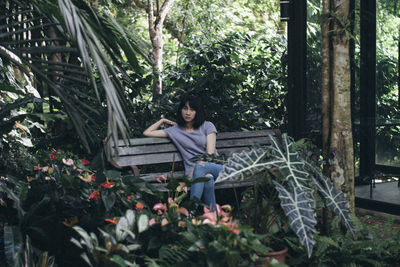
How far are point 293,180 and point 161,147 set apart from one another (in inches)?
68.7

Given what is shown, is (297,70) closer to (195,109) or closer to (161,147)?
(195,109)

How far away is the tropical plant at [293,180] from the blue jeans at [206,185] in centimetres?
81

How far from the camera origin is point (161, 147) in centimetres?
454

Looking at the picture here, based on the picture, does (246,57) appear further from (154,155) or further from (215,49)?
(154,155)

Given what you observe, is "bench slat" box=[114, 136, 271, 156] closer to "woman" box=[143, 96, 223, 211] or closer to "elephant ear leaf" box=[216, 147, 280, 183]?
"woman" box=[143, 96, 223, 211]

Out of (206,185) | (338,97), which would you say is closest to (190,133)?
(206,185)

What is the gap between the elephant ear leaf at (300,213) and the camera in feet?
9.01

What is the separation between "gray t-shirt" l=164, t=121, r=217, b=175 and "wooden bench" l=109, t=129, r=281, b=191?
0.08 meters

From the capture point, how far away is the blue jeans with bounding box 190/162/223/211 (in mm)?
3942

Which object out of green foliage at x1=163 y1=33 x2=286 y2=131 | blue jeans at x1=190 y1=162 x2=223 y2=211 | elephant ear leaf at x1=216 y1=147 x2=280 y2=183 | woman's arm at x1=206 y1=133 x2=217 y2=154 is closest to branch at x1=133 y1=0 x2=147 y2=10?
green foliage at x1=163 y1=33 x2=286 y2=131

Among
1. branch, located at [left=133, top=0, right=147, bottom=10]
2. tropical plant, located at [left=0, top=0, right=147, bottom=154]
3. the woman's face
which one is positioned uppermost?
branch, located at [left=133, top=0, right=147, bottom=10]

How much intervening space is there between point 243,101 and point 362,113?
1.34m

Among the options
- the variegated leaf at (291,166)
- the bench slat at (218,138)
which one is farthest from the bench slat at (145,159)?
the variegated leaf at (291,166)

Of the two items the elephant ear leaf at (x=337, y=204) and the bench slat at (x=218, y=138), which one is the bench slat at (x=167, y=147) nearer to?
the bench slat at (x=218, y=138)
